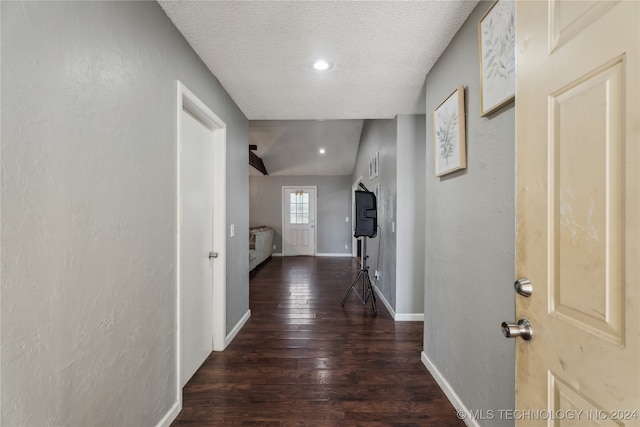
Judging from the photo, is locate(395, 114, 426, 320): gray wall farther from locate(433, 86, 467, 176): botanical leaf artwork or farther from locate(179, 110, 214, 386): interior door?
locate(179, 110, 214, 386): interior door

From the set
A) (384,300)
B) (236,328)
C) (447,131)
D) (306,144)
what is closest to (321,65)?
(447,131)

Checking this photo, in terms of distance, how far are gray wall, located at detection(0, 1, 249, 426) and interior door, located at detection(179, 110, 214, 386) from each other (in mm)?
320

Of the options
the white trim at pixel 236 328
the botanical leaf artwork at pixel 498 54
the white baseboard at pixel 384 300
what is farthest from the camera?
the white baseboard at pixel 384 300

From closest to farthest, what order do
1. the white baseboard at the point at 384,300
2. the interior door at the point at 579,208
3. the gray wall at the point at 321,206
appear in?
1. the interior door at the point at 579,208
2. the white baseboard at the point at 384,300
3. the gray wall at the point at 321,206

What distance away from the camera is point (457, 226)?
67.2 inches

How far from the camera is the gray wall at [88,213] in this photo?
31.3 inches

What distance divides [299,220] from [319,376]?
5.94 meters

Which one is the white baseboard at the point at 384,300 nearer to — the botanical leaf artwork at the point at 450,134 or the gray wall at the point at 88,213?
the botanical leaf artwork at the point at 450,134

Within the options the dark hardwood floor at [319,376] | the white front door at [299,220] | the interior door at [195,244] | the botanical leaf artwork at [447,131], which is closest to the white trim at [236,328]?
the dark hardwood floor at [319,376]

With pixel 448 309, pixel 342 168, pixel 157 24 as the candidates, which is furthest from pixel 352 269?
pixel 157 24

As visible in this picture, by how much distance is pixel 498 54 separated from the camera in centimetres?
125

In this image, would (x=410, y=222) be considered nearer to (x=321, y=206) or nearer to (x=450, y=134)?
(x=450, y=134)

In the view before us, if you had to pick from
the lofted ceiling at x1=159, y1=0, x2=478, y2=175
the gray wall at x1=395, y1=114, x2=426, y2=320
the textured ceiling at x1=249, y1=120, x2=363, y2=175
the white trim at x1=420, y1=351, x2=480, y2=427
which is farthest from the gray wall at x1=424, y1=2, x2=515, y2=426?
the textured ceiling at x1=249, y1=120, x2=363, y2=175

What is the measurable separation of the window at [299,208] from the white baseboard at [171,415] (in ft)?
20.6
